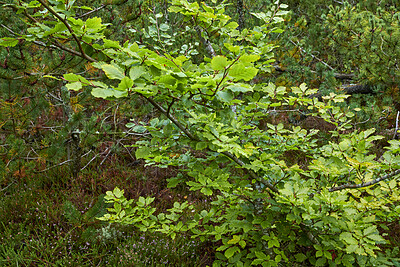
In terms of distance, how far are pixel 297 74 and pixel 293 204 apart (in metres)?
4.45

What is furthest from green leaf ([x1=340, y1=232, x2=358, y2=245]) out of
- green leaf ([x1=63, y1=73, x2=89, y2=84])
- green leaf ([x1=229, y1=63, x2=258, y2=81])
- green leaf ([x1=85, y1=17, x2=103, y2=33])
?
green leaf ([x1=85, y1=17, x2=103, y2=33])

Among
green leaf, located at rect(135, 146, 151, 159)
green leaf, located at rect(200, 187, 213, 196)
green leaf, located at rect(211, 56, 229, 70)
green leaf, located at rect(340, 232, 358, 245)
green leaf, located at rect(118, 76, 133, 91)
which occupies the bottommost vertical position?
green leaf, located at rect(340, 232, 358, 245)

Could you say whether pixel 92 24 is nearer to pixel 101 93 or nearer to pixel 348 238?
pixel 101 93

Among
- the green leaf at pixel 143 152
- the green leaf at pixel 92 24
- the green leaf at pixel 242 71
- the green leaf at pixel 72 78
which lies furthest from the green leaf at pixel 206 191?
the green leaf at pixel 92 24

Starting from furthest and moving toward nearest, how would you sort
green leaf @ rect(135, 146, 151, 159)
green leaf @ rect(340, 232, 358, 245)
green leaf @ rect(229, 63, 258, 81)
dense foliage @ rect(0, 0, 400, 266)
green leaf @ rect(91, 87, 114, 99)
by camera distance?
green leaf @ rect(135, 146, 151, 159), green leaf @ rect(340, 232, 358, 245), dense foliage @ rect(0, 0, 400, 266), green leaf @ rect(229, 63, 258, 81), green leaf @ rect(91, 87, 114, 99)

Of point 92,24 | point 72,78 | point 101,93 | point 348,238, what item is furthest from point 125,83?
point 348,238

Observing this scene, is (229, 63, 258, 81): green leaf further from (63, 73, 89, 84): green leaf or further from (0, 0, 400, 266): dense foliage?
(63, 73, 89, 84): green leaf

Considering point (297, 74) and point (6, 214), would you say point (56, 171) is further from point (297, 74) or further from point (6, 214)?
point (297, 74)

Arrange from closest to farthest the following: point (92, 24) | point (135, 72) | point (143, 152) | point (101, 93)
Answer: point (101, 93)
point (135, 72)
point (92, 24)
point (143, 152)

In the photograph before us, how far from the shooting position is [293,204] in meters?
1.60

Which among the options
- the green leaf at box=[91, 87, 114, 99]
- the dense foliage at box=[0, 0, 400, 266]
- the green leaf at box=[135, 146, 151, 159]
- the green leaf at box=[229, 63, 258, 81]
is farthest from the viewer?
the green leaf at box=[135, 146, 151, 159]

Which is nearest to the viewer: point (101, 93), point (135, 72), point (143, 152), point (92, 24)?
point (101, 93)

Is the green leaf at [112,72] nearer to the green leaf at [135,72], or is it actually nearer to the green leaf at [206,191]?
the green leaf at [135,72]

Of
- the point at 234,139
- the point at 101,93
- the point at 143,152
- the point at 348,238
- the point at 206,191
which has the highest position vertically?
the point at 101,93
